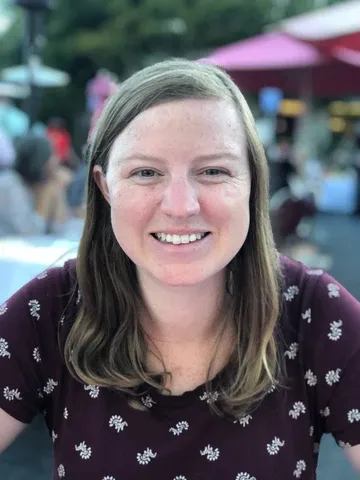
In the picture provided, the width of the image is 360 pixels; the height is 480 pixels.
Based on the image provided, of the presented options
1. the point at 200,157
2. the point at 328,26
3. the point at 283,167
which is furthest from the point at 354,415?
the point at 283,167

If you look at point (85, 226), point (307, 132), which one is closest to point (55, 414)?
point (85, 226)

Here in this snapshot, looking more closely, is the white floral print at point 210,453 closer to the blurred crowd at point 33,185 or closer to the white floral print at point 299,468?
the white floral print at point 299,468

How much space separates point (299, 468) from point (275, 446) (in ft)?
0.28

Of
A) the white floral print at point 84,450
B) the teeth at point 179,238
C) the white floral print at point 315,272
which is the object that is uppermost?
the teeth at point 179,238

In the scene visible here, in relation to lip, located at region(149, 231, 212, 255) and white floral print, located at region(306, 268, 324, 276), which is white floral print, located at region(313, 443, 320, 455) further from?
lip, located at region(149, 231, 212, 255)

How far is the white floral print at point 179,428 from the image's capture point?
1.29 meters

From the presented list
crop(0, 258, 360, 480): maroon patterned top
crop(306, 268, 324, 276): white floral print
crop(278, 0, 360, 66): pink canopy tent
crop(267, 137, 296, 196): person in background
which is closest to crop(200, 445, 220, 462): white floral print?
crop(0, 258, 360, 480): maroon patterned top

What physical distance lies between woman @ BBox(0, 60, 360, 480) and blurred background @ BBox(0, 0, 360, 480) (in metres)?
0.21

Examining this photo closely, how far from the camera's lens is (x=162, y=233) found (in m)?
1.24

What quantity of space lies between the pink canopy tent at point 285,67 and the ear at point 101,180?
14.3 ft

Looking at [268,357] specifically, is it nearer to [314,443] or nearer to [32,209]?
[314,443]

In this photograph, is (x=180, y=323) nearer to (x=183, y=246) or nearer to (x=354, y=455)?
(x=183, y=246)

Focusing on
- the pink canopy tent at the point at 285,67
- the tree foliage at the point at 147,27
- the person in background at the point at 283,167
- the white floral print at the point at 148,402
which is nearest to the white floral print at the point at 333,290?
the white floral print at the point at 148,402

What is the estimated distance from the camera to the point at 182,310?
136cm
